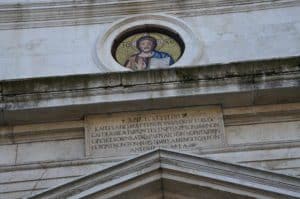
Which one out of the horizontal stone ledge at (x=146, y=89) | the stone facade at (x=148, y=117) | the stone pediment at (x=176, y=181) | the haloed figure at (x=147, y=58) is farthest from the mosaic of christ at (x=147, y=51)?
the stone pediment at (x=176, y=181)

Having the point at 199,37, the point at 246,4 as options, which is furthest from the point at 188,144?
the point at 246,4

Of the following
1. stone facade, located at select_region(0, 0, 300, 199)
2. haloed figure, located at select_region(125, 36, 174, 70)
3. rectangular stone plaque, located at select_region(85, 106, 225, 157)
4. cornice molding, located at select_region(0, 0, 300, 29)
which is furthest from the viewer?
cornice molding, located at select_region(0, 0, 300, 29)

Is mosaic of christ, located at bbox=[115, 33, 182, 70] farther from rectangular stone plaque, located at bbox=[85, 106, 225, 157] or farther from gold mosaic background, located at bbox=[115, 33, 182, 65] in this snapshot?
rectangular stone plaque, located at bbox=[85, 106, 225, 157]

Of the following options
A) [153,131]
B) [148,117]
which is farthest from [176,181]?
[148,117]

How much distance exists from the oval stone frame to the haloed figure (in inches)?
7.3

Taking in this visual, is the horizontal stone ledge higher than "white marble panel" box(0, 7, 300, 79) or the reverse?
the reverse

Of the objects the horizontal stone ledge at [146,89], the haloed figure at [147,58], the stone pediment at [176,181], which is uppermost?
the haloed figure at [147,58]

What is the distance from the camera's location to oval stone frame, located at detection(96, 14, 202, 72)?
37.3 feet

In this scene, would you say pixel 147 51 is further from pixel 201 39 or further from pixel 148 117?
pixel 148 117

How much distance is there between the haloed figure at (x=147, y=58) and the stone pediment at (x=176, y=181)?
230 cm

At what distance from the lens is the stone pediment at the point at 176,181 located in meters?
9.13

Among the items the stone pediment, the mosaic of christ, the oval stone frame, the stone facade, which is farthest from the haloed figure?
the stone pediment

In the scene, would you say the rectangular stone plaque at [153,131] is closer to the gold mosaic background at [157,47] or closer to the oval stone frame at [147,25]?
the oval stone frame at [147,25]

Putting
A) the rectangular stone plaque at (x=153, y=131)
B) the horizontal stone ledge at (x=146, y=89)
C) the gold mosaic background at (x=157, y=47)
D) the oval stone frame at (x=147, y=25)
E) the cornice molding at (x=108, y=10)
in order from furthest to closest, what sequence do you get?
1. the cornice molding at (x=108, y=10)
2. the gold mosaic background at (x=157, y=47)
3. the oval stone frame at (x=147, y=25)
4. the horizontal stone ledge at (x=146, y=89)
5. the rectangular stone plaque at (x=153, y=131)
